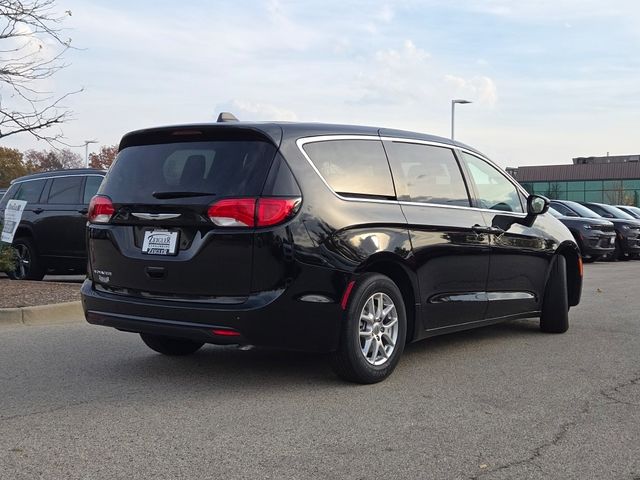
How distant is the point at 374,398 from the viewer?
497 centimetres

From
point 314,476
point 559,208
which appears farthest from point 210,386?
point 559,208

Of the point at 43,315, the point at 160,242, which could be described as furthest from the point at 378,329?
the point at 43,315

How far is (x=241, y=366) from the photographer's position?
19.6 feet

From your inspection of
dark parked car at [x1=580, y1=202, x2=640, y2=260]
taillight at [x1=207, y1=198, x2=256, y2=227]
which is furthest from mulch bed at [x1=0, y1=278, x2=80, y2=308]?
dark parked car at [x1=580, y1=202, x2=640, y2=260]

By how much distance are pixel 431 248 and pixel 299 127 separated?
55.2 inches

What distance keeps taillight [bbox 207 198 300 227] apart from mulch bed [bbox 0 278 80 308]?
4419 millimetres

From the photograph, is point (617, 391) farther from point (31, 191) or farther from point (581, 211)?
point (581, 211)

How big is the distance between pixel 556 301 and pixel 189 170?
4029 millimetres

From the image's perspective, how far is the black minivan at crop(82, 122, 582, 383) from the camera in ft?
15.9

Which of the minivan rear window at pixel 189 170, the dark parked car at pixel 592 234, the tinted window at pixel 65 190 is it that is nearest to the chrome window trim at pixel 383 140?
the minivan rear window at pixel 189 170

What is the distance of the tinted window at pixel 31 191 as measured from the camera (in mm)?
12008

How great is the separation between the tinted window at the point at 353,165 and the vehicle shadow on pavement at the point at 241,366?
4.35ft

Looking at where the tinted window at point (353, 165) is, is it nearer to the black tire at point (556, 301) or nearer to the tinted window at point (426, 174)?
the tinted window at point (426, 174)

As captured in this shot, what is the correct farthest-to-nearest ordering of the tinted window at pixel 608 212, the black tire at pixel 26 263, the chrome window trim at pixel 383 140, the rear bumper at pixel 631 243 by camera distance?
the tinted window at pixel 608 212, the rear bumper at pixel 631 243, the black tire at pixel 26 263, the chrome window trim at pixel 383 140
